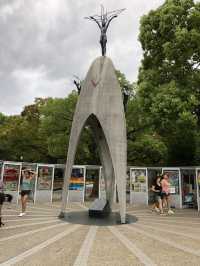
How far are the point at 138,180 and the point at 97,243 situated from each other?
10.8 m

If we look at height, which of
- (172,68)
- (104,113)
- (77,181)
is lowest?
(77,181)

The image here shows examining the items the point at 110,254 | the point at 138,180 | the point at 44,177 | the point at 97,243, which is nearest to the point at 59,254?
the point at 110,254

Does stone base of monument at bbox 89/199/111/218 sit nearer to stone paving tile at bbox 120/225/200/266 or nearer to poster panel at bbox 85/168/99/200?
stone paving tile at bbox 120/225/200/266

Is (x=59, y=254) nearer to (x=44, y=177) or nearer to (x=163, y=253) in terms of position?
(x=163, y=253)

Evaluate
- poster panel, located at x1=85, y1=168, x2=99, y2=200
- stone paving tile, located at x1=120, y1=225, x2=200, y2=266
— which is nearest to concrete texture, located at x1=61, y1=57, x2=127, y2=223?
stone paving tile, located at x1=120, y1=225, x2=200, y2=266

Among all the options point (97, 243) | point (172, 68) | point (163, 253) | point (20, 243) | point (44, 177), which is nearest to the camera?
point (163, 253)

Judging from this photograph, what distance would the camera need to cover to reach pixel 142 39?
17.1 meters

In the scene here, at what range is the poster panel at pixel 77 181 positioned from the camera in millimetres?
17531

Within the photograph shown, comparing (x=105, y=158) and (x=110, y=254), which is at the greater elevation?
(x=105, y=158)

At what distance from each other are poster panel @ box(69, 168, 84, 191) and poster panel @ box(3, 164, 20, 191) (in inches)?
141

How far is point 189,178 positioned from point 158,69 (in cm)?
724

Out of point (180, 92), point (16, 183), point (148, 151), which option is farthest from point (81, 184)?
point (180, 92)

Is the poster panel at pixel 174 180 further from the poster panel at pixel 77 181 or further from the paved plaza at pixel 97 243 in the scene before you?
the paved plaza at pixel 97 243

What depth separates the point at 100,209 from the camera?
35.4ft
